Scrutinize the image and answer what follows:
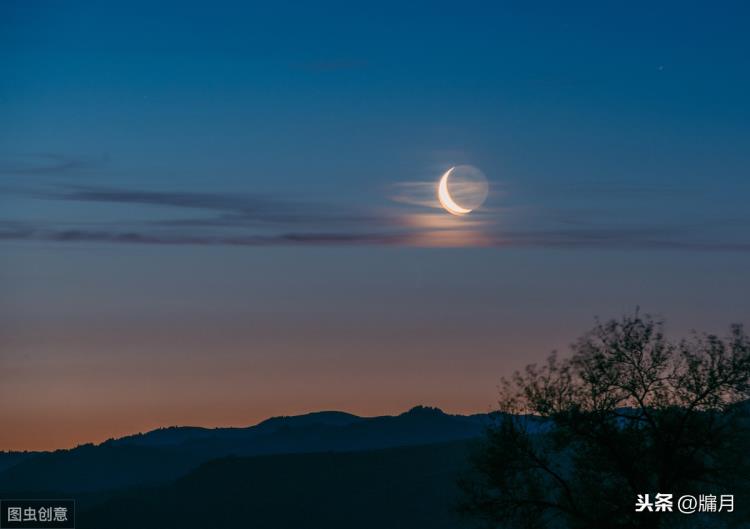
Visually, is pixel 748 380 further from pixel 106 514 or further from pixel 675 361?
pixel 106 514

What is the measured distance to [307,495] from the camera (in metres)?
160

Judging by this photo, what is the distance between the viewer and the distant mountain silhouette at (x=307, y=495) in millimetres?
145750

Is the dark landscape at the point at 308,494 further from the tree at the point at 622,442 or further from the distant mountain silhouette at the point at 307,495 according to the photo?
the tree at the point at 622,442

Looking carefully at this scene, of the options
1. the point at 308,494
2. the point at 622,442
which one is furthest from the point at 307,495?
the point at 622,442

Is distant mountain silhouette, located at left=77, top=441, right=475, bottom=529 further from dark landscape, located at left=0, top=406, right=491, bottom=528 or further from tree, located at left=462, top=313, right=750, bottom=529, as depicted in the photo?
tree, located at left=462, top=313, right=750, bottom=529

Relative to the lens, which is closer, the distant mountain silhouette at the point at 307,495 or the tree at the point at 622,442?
the tree at the point at 622,442

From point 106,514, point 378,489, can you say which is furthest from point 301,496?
point 106,514

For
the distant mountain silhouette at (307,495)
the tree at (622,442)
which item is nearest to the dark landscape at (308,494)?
the distant mountain silhouette at (307,495)

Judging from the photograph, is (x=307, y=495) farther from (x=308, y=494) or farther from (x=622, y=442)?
(x=622, y=442)

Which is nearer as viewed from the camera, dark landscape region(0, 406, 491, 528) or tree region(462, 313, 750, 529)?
tree region(462, 313, 750, 529)

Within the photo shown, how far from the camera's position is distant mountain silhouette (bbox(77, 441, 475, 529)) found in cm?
14575

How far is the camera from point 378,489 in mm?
158875

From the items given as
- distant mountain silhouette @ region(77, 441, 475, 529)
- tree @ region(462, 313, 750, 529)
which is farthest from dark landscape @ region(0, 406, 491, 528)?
tree @ region(462, 313, 750, 529)

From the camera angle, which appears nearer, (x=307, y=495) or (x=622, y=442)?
(x=622, y=442)
